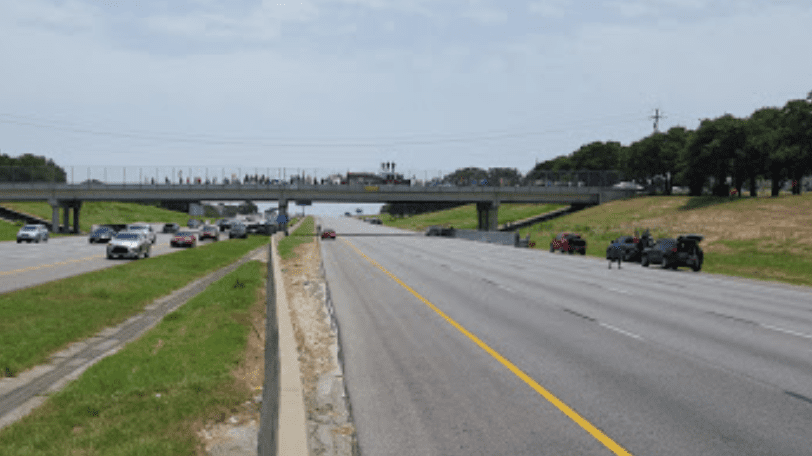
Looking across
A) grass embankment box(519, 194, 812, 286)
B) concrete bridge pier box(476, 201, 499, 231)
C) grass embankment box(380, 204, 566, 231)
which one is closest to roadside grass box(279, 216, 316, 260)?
grass embankment box(519, 194, 812, 286)

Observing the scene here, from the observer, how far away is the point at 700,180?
99.9 meters

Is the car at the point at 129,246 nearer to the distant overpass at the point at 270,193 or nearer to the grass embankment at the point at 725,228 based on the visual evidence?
the grass embankment at the point at 725,228

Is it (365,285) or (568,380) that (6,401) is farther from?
(365,285)

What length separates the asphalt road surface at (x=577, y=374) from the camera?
7.12 meters

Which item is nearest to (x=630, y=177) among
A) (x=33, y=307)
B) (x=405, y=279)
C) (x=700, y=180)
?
(x=700, y=180)

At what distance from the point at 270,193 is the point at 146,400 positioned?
277 ft

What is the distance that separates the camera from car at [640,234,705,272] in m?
36.3

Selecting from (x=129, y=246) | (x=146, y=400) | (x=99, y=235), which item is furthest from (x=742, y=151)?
(x=146, y=400)

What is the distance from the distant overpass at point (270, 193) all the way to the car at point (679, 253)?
54799 mm

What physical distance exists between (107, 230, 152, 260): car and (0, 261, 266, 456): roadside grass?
2713 centimetres

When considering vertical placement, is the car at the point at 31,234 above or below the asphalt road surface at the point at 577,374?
below

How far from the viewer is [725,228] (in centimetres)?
6562

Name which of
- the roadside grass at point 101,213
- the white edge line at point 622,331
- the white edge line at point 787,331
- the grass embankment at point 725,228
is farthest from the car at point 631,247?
the roadside grass at point 101,213

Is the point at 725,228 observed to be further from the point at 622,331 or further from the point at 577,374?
the point at 577,374
